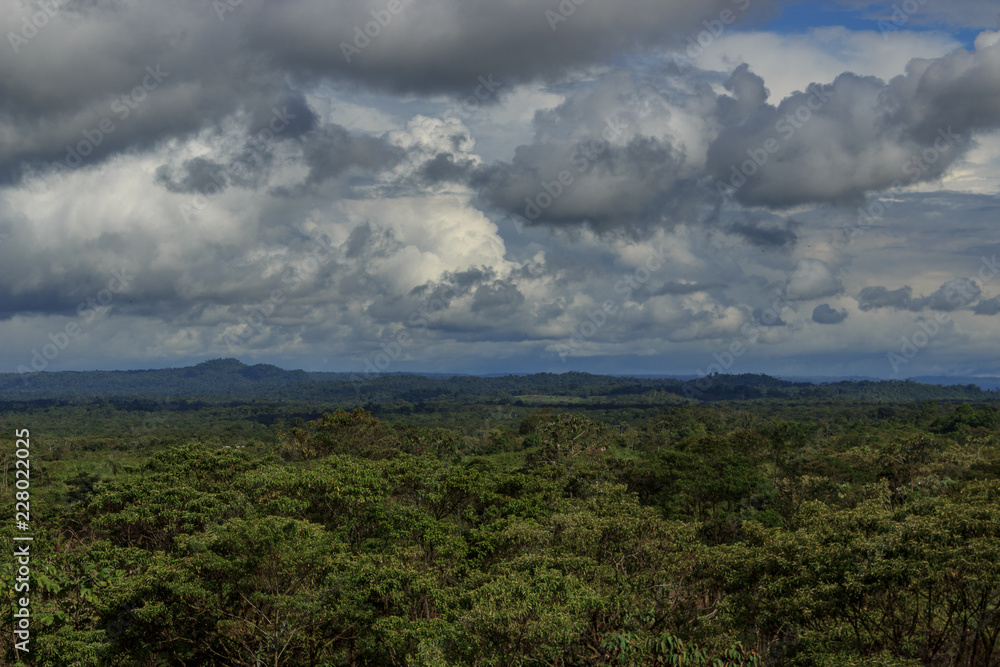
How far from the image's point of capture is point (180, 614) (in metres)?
24.9

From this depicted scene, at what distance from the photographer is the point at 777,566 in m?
20.6

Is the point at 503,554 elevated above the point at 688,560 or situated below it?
below

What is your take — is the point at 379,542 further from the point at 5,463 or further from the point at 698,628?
the point at 5,463

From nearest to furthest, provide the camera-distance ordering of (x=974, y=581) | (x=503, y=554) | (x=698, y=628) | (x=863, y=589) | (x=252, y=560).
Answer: (x=974, y=581), (x=863, y=589), (x=698, y=628), (x=252, y=560), (x=503, y=554)

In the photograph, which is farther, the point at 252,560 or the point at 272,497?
the point at 272,497

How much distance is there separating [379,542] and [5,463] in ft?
197

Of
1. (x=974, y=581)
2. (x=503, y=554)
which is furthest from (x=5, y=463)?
(x=974, y=581)

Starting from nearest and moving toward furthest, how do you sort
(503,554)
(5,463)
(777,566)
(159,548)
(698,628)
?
(777,566) → (698,628) → (503,554) → (159,548) → (5,463)

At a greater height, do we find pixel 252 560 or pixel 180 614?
pixel 252 560

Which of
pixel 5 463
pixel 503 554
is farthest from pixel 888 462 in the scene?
pixel 5 463

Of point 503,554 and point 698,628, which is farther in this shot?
point 503,554

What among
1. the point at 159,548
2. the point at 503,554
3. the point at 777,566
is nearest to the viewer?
the point at 777,566

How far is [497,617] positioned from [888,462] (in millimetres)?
50536

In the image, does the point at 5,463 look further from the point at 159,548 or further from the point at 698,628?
the point at 698,628
